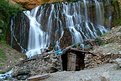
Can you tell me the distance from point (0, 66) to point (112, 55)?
7.34 meters

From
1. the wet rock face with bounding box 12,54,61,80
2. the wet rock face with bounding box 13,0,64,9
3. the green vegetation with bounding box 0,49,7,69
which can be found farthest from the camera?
the wet rock face with bounding box 13,0,64,9

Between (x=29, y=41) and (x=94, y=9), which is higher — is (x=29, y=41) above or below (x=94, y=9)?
below

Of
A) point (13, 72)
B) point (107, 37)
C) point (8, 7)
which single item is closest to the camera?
point (13, 72)

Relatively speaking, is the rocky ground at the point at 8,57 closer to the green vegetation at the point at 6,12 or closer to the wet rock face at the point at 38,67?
the green vegetation at the point at 6,12

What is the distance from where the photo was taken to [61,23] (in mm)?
29312

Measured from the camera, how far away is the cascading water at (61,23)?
28141mm

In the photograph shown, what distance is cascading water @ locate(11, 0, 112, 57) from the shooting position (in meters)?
28.1

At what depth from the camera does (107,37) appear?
83.1ft

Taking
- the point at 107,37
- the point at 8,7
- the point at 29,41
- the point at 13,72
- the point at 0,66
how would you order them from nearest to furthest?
Result: the point at 13,72 < the point at 0,66 < the point at 107,37 < the point at 29,41 < the point at 8,7

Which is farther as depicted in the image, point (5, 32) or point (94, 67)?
point (5, 32)

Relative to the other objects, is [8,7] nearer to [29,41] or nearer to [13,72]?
[29,41]

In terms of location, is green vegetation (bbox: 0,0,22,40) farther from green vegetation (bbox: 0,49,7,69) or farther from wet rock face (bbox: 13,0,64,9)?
green vegetation (bbox: 0,49,7,69)

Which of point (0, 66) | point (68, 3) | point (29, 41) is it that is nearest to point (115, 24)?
point (68, 3)

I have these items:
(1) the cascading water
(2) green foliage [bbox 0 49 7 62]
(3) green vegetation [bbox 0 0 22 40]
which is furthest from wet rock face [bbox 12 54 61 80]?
(3) green vegetation [bbox 0 0 22 40]
